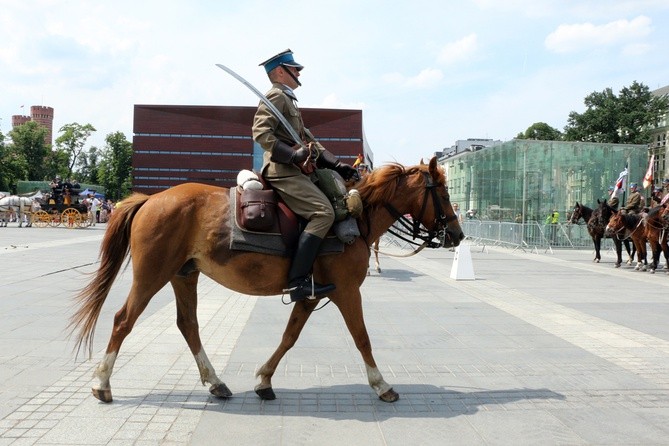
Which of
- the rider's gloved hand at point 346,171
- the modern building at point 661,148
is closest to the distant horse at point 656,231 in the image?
the rider's gloved hand at point 346,171

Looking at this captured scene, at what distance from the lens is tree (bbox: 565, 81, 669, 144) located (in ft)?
212

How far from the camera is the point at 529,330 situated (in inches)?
302

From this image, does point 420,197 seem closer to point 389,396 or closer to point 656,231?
point 389,396

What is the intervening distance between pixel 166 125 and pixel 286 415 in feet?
274

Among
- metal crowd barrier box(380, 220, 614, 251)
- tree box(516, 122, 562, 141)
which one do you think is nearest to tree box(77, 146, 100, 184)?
tree box(516, 122, 562, 141)

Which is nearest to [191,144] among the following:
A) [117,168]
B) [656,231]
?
[117,168]

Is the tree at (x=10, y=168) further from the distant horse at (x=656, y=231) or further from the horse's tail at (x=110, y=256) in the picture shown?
the horse's tail at (x=110, y=256)

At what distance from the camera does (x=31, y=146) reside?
3275 inches

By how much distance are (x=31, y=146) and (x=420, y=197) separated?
3587 inches

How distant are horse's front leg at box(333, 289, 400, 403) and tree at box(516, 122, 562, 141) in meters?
75.7

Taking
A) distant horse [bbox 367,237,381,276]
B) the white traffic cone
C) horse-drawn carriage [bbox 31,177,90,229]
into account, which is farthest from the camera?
horse-drawn carriage [bbox 31,177,90,229]

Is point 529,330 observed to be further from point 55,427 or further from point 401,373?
point 55,427

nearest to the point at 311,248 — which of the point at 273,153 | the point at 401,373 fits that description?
the point at 273,153

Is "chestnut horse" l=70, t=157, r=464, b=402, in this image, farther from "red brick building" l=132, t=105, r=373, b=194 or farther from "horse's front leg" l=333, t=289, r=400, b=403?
"red brick building" l=132, t=105, r=373, b=194
